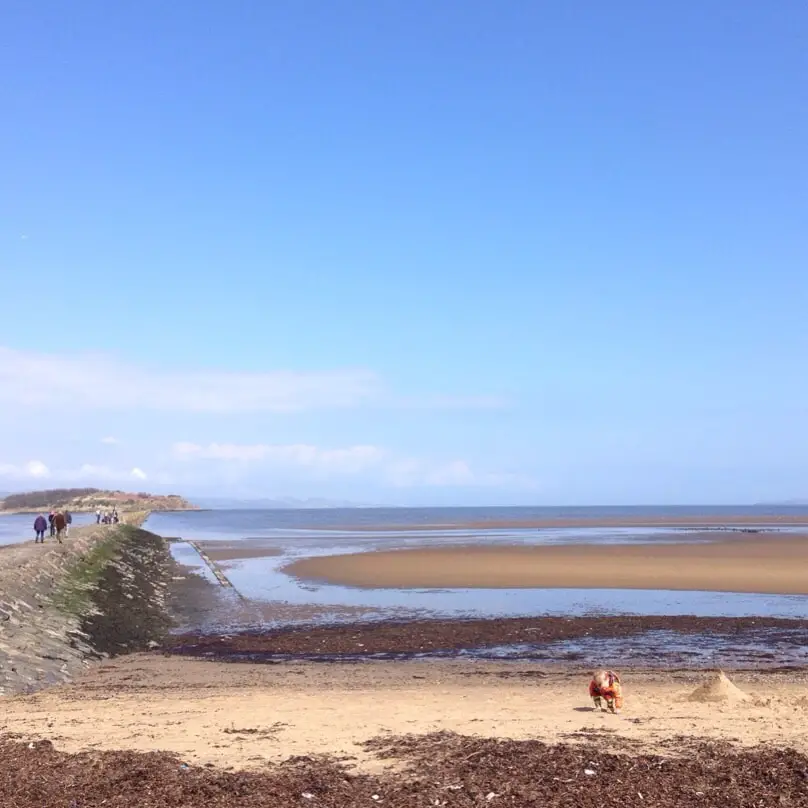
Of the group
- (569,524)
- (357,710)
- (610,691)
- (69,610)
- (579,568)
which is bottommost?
(569,524)

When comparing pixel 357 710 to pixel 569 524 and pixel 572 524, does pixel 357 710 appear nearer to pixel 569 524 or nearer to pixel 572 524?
pixel 572 524

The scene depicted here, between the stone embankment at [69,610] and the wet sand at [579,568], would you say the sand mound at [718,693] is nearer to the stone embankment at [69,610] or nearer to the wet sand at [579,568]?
the stone embankment at [69,610]

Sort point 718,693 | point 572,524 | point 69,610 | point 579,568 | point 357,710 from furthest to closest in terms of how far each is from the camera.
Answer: point 572,524 → point 579,568 → point 69,610 → point 718,693 → point 357,710

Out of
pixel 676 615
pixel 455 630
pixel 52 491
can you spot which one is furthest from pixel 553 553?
pixel 52 491

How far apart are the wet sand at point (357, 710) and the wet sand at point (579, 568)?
649 inches

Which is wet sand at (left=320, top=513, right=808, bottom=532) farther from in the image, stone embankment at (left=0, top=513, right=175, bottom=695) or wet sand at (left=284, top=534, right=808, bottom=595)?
stone embankment at (left=0, top=513, right=175, bottom=695)

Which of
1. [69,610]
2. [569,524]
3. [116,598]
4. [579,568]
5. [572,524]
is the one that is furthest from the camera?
[569,524]

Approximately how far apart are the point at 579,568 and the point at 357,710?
91.6ft

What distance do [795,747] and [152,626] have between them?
17.3 m

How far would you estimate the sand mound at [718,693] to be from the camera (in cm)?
1106

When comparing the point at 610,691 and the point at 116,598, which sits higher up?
the point at 610,691

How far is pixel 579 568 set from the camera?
3669cm

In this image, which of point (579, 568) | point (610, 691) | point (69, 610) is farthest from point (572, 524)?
point (610, 691)

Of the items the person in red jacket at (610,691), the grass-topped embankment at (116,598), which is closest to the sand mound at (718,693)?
the person in red jacket at (610,691)
